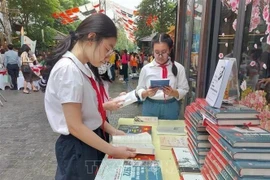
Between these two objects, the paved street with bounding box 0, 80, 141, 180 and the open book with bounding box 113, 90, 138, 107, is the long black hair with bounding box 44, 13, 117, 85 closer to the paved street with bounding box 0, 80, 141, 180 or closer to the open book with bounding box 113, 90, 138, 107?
the open book with bounding box 113, 90, 138, 107

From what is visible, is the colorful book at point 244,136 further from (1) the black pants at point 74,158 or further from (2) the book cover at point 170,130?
(2) the book cover at point 170,130

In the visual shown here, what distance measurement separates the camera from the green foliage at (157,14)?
28.5 feet

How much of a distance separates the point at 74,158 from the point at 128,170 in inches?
10.7

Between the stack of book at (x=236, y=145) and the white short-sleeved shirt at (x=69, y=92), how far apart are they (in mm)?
514

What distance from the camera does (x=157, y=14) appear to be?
950 cm

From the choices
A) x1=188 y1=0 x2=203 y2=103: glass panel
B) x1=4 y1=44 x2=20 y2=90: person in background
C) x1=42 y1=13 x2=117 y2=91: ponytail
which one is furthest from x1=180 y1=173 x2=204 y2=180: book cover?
x1=4 y1=44 x2=20 y2=90: person in background

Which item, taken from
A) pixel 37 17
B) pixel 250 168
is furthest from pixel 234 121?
pixel 37 17

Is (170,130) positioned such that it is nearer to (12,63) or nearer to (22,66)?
(22,66)

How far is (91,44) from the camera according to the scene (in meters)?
1.15

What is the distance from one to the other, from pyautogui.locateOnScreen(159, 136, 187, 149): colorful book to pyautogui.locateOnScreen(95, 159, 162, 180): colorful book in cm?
29

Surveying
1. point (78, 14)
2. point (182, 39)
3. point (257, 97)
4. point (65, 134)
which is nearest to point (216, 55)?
point (257, 97)

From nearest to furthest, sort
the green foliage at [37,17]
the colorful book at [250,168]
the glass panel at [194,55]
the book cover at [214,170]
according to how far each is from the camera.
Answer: the colorful book at [250,168], the book cover at [214,170], the glass panel at [194,55], the green foliage at [37,17]

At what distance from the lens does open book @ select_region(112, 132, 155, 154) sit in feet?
4.19

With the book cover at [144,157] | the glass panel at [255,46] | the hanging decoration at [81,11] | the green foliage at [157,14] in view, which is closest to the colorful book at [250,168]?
the book cover at [144,157]
